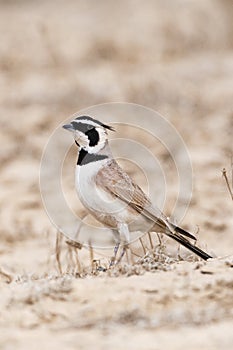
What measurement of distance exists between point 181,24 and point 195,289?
414 inches

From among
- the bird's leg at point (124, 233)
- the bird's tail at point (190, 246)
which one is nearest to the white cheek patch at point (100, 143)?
the bird's leg at point (124, 233)

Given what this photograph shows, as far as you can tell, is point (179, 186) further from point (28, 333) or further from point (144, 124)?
point (28, 333)

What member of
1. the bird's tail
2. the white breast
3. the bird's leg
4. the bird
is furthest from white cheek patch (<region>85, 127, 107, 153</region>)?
the bird's tail

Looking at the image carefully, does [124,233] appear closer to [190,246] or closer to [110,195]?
[110,195]

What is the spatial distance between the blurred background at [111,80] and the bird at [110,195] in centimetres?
242

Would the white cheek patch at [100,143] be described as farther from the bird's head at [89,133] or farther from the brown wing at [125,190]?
the brown wing at [125,190]

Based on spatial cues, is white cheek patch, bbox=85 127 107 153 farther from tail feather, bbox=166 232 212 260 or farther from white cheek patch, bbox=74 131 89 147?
tail feather, bbox=166 232 212 260

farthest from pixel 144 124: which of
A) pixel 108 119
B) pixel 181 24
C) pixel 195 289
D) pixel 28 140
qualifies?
pixel 195 289

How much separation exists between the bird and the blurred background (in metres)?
2.42

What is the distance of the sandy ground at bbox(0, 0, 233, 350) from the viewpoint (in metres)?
5.17

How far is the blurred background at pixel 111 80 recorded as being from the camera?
10383 millimetres

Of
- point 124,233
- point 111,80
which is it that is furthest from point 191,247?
point 111,80

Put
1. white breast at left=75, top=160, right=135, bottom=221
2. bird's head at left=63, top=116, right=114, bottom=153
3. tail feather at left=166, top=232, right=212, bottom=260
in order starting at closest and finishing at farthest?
white breast at left=75, top=160, right=135, bottom=221, tail feather at left=166, top=232, right=212, bottom=260, bird's head at left=63, top=116, right=114, bottom=153

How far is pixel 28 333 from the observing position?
16.7 ft
